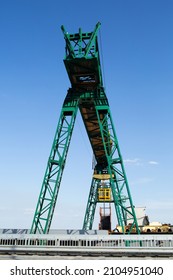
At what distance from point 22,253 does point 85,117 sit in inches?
653

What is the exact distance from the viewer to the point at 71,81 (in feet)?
84.0

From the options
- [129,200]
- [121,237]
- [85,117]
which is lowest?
[121,237]

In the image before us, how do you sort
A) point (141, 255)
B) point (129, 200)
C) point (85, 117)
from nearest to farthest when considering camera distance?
point (141, 255)
point (129, 200)
point (85, 117)

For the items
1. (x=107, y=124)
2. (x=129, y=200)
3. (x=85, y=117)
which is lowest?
(x=129, y=200)

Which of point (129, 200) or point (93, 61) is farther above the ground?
point (93, 61)

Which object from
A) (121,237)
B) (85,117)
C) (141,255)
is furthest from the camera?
(85,117)

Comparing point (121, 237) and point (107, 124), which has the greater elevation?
point (107, 124)

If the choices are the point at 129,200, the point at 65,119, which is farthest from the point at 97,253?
the point at 65,119

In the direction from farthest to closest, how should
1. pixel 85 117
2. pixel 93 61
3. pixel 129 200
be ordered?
pixel 85 117, pixel 129 200, pixel 93 61

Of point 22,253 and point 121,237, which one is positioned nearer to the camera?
point 22,253

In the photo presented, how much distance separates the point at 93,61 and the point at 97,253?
50.5 feet
